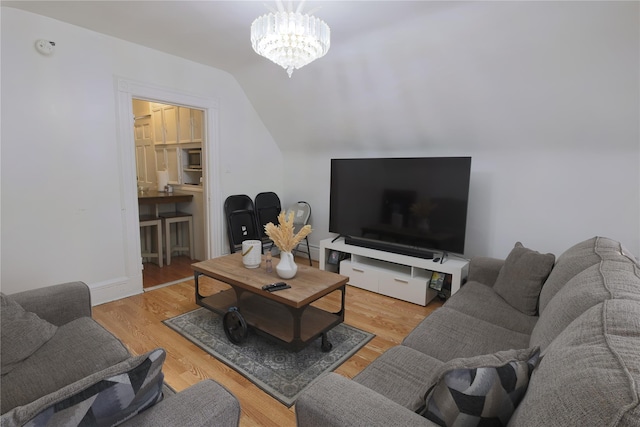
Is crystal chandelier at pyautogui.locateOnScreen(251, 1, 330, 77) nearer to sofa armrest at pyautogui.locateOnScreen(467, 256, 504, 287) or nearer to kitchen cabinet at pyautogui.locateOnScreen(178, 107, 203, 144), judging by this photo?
sofa armrest at pyautogui.locateOnScreen(467, 256, 504, 287)

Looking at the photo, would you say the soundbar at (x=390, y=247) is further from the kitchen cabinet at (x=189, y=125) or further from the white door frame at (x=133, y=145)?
the kitchen cabinet at (x=189, y=125)

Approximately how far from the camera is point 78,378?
139cm

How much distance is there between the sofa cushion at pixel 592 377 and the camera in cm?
62

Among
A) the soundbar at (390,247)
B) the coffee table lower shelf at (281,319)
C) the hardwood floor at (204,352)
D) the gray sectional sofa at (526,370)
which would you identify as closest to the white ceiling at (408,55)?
the soundbar at (390,247)

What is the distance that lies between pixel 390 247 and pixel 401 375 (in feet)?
7.20

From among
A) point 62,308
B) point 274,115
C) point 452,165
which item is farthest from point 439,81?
point 62,308

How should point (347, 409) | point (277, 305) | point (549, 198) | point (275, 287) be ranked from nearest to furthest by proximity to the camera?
point (347, 409) < point (275, 287) < point (277, 305) < point (549, 198)

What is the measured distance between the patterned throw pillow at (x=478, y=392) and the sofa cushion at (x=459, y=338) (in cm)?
68

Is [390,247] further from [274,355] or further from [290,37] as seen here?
[290,37]

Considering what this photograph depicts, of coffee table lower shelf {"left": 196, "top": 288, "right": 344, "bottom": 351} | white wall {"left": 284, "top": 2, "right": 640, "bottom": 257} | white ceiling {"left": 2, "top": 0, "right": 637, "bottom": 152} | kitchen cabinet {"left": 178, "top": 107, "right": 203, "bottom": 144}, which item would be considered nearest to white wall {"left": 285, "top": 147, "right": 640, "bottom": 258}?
white wall {"left": 284, "top": 2, "right": 640, "bottom": 257}

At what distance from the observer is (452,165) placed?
3090mm

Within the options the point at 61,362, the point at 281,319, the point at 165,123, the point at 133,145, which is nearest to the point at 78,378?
the point at 61,362

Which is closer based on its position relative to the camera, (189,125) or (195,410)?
(195,410)

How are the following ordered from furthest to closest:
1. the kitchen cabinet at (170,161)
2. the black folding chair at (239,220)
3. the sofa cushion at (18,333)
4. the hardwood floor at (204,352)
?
the kitchen cabinet at (170,161), the black folding chair at (239,220), the hardwood floor at (204,352), the sofa cushion at (18,333)
